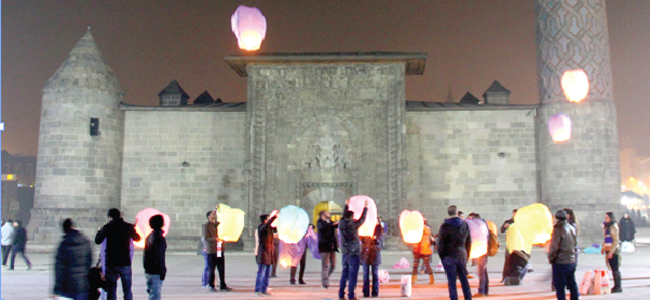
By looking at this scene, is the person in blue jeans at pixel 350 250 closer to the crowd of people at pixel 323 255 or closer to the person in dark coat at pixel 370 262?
the crowd of people at pixel 323 255

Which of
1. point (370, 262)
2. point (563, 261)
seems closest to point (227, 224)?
point (370, 262)

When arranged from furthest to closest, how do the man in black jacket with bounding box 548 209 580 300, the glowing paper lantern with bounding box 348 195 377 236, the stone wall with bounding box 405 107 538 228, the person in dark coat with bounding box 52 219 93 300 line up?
the stone wall with bounding box 405 107 538 228 < the glowing paper lantern with bounding box 348 195 377 236 < the man in black jacket with bounding box 548 209 580 300 < the person in dark coat with bounding box 52 219 93 300

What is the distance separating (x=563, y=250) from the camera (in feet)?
26.1

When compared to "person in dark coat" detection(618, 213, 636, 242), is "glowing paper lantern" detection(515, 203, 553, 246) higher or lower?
higher

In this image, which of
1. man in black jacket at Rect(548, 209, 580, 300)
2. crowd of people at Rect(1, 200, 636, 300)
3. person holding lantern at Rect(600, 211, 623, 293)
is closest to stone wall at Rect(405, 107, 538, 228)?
crowd of people at Rect(1, 200, 636, 300)

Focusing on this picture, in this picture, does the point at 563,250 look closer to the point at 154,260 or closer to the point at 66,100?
the point at 154,260

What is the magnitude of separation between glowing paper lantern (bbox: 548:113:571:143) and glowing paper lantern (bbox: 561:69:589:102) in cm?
92

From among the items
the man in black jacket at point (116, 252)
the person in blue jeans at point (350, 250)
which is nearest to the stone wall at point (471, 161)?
the person in blue jeans at point (350, 250)

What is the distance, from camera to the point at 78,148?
22.5m

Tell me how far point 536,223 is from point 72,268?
6.80 meters

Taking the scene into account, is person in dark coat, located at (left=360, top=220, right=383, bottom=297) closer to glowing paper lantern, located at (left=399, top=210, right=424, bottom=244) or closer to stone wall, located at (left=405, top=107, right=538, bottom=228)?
glowing paper lantern, located at (left=399, top=210, right=424, bottom=244)

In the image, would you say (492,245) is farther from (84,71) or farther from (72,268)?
(84,71)

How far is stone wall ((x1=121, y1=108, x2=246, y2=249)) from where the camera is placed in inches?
918

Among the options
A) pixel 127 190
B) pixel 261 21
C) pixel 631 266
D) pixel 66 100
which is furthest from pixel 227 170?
pixel 631 266
